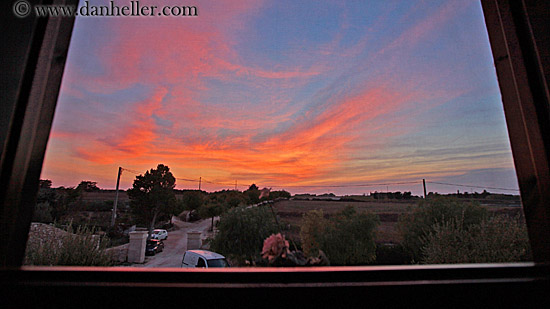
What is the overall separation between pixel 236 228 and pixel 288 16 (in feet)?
5.45

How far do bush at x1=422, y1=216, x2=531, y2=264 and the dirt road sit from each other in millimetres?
2142

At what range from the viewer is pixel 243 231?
153cm

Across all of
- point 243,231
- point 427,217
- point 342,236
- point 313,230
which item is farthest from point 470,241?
point 243,231

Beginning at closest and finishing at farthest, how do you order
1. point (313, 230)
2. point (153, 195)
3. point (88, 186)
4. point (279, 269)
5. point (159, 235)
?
1. point (279, 269)
2. point (313, 230)
3. point (88, 186)
4. point (153, 195)
5. point (159, 235)

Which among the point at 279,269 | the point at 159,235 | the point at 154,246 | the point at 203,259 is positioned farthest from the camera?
the point at 159,235

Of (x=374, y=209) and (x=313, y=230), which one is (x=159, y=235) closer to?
(x=313, y=230)

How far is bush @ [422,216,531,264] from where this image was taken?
1.89 meters

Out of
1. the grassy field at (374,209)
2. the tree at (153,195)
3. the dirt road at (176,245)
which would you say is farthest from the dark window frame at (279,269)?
the tree at (153,195)

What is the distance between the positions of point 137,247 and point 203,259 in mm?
650

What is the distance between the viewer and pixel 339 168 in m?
1.79

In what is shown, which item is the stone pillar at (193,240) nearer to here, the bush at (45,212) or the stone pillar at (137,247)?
the stone pillar at (137,247)

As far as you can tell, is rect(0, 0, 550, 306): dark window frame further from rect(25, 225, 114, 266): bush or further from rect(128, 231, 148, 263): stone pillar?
rect(25, 225, 114, 266): bush

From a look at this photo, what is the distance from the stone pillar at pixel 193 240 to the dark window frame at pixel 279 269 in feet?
4.61

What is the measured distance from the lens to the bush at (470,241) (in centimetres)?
189
